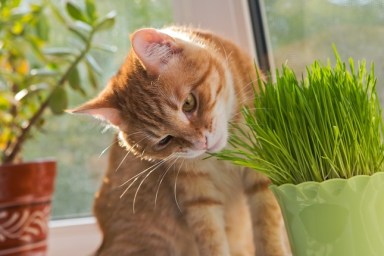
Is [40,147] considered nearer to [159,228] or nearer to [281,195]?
[159,228]

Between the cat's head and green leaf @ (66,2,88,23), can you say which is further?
green leaf @ (66,2,88,23)

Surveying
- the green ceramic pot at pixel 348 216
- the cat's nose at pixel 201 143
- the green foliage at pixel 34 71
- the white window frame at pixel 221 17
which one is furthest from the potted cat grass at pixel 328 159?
the green foliage at pixel 34 71

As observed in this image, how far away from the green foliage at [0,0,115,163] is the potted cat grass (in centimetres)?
79

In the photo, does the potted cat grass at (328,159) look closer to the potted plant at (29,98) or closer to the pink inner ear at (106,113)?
the pink inner ear at (106,113)

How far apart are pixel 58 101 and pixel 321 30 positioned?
688mm

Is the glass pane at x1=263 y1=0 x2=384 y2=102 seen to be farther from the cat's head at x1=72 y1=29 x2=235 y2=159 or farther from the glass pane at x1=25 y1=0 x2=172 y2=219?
the glass pane at x1=25 y1=0 x2=172 y2=219

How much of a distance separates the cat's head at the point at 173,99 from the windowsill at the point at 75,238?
2.24ft

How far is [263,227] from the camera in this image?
46.1 inches

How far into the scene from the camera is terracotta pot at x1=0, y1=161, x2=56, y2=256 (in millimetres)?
1452

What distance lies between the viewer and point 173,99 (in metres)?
1.10

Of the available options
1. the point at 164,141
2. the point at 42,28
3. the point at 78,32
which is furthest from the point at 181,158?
the point at 42,28

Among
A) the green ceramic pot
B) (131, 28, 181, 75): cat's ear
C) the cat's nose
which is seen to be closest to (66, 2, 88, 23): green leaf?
(131, 28, 181, 75): cat's ear

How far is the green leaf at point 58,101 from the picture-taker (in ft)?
5.02

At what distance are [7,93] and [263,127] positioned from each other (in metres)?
0.97
